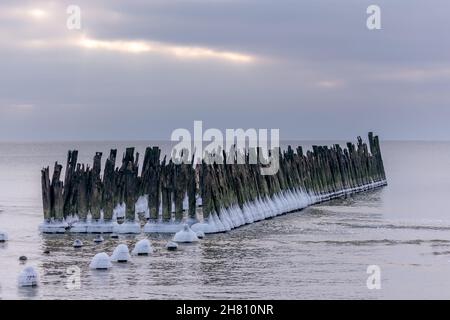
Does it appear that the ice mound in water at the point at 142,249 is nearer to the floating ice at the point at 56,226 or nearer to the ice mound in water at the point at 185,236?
the ice mound in water at the point at 185,236

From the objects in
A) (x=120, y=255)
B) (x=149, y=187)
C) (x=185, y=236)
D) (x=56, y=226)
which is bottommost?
(x=120, y=255)

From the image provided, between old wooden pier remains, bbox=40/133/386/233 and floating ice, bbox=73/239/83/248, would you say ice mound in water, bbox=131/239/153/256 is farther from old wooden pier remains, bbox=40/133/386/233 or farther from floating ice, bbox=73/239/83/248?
old wooden pier remains, bbox=40/133/386/233

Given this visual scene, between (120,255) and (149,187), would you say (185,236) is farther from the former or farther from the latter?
(149,187)

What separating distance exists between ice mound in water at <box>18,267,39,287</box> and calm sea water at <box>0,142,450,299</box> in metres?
0.18

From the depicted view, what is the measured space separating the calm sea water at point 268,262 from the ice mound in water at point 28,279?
0.18 m

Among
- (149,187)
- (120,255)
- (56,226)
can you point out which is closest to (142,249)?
(120,255)

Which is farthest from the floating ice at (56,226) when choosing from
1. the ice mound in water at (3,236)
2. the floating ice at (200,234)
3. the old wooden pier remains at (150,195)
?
the floating ice at (200,234)

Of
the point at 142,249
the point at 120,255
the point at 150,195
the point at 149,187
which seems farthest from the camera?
the point at 149,187

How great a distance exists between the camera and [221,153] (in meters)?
36.8

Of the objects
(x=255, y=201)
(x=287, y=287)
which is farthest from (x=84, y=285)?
(x=255, y=201)

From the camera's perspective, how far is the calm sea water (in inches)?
902

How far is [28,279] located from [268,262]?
629cm

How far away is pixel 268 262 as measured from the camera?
26.9m
